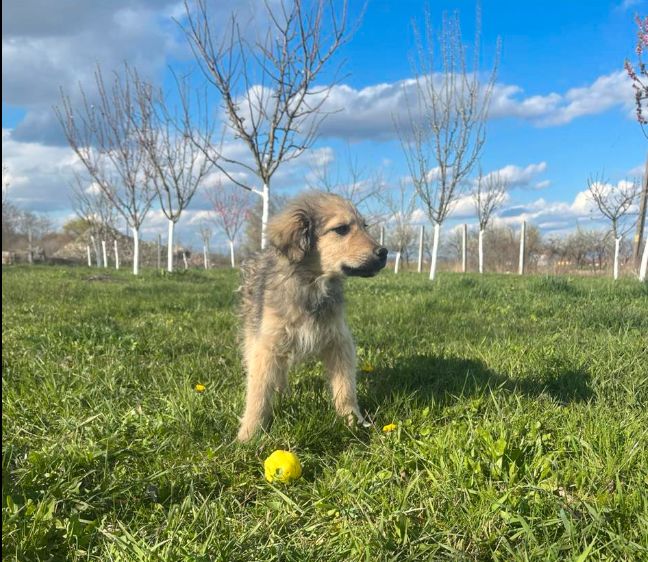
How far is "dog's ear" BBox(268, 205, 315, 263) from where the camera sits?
11.2 feet

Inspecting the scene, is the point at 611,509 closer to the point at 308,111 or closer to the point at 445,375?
the point at 445,375

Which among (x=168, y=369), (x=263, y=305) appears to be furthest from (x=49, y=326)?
(x=263, y=305)

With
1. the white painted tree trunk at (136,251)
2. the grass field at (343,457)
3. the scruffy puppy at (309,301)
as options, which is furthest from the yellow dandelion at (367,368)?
the white painted tree trunk at (136,251)

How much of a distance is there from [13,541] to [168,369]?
2133mm

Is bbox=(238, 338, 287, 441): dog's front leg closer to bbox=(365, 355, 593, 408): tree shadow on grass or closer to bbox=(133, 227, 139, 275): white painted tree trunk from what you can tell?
bbox=(365, 355, 593, 408): tree shadow on grass

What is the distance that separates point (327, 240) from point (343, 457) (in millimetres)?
1505

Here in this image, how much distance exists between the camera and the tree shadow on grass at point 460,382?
320 centimetres

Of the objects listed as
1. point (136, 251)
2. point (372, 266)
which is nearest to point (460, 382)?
point (372, 266)

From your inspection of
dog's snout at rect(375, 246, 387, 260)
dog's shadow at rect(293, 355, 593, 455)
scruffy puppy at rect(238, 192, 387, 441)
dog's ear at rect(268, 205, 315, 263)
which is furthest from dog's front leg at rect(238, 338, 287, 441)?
dog's snout at rect(375, 246, 387, 260)

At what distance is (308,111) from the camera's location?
37.2 ft

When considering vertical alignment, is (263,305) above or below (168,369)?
above

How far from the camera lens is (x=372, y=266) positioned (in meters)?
3.26

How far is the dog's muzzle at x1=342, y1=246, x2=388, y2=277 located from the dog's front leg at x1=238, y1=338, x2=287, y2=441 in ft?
2.44

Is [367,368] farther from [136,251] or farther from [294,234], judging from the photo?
[136,251]
